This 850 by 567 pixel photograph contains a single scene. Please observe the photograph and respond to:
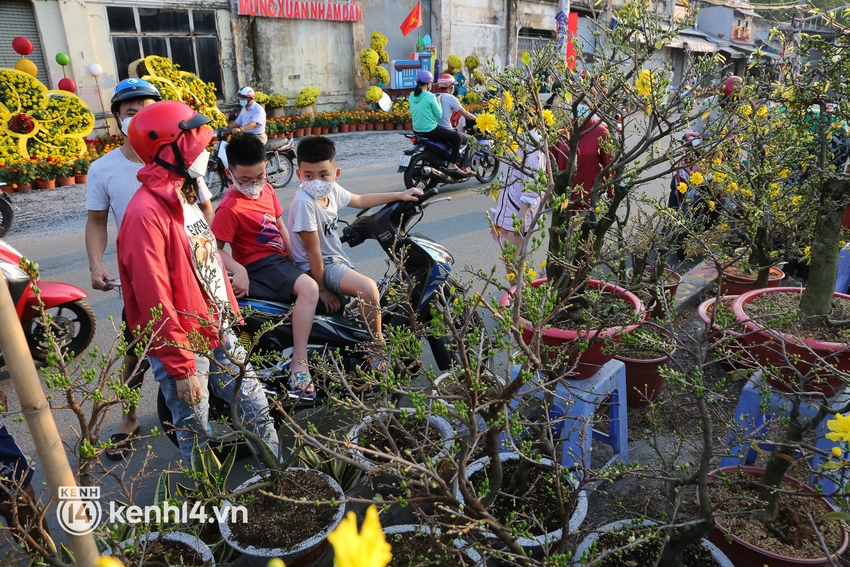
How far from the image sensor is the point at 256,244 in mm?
3135

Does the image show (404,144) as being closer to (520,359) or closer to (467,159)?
(467,159)

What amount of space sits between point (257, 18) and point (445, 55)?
21.1ft

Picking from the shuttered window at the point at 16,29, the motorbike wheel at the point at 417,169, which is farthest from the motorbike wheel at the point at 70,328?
the shuttered window at the point at 16,29

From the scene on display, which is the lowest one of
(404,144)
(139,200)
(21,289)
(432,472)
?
(404,144)

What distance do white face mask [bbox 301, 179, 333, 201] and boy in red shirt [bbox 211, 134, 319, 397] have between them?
218 mm

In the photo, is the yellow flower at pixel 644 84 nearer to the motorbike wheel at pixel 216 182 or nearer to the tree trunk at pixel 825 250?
the tree trunk at pixel 825 250

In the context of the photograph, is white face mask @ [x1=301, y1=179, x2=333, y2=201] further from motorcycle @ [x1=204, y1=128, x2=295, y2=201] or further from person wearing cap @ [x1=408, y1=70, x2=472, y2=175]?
motorcycle @ [x1=204, y1=128, x2=295, y2=201]

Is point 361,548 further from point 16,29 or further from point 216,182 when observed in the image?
point 16,29

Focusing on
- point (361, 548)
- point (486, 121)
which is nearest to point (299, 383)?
point (486, 121)

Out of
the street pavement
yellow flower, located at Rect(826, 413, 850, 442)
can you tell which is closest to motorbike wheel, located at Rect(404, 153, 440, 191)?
the street pavement

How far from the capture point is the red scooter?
3.53 metres

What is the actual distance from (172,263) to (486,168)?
7.93 m

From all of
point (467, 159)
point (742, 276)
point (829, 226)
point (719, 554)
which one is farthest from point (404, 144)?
point (719, 554)

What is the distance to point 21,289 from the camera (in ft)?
11.5
